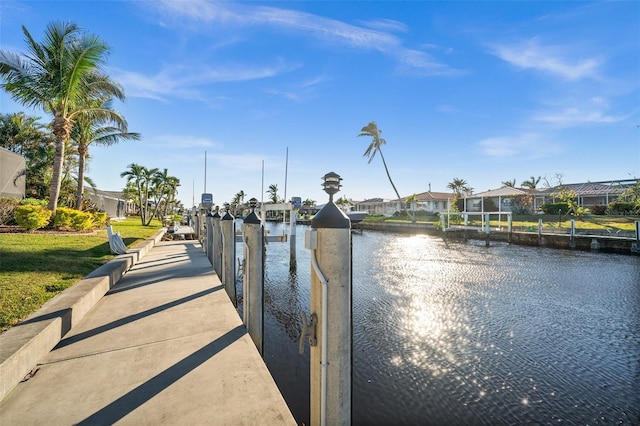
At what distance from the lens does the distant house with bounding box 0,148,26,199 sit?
15.5 m

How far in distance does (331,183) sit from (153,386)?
7.06 feet

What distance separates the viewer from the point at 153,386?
2.52 metres

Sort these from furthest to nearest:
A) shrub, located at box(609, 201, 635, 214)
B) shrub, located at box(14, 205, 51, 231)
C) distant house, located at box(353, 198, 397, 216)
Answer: distant house, located at box(353, 198, 397, 216) → shrub, located at box(609, 201, 635, 214) → shrub, located at box(14, 205, 51, 231)

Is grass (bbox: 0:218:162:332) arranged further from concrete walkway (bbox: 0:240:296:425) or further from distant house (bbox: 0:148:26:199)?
distant house (bbox: 0:148:26:199)

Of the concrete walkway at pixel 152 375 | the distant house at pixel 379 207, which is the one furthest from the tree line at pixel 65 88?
the distant house at pixel 379 207

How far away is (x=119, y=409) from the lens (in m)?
2.22

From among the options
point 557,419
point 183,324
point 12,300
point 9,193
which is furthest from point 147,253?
point 9,193

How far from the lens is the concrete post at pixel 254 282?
13.4 ft

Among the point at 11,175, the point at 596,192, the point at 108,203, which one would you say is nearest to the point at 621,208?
the point at 596,192

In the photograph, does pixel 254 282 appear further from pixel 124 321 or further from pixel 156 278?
pixel 156 278

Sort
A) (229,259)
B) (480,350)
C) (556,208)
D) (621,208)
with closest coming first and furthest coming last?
1. (480,350)
2. (229,259)
3. (621,208)
4. (556,208)

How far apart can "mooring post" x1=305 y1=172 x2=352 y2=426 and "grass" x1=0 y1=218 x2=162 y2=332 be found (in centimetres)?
321

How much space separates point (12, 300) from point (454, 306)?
7982mm

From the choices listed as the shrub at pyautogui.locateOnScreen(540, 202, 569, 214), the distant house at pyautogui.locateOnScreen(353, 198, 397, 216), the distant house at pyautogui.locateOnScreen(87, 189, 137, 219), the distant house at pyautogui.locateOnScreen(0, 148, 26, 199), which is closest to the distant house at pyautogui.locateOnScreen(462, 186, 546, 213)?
the shrub at pyautogui.locateOnScreen(540, 202, 569, 214)
